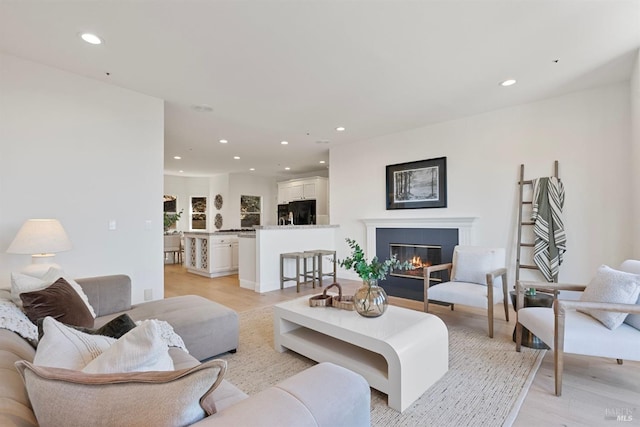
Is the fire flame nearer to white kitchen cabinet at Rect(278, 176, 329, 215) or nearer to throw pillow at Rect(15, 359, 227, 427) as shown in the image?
white kitchen cabinet at Rect(278, 176, 329, 215)

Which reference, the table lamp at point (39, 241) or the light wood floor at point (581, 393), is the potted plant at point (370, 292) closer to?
the light wood floor at point (581, 393)

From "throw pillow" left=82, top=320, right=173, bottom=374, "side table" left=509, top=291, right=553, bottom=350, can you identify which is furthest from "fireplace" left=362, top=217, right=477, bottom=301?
"throw pillow" left=82, top=320, right=173, bottom=374

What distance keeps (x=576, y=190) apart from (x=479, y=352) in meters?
2.42

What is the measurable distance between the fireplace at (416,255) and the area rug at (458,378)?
167 cm

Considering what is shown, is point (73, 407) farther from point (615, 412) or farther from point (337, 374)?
point (615, 412)

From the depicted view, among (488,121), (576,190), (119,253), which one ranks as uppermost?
(488,121)

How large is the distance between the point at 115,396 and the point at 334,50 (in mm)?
2683

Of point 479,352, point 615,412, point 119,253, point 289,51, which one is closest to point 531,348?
point 479,352

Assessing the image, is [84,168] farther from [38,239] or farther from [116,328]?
[116,328]

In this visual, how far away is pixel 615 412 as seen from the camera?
1.74 metres

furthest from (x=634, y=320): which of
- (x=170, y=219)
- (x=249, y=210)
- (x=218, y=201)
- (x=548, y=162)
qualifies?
(x=170, y=219)

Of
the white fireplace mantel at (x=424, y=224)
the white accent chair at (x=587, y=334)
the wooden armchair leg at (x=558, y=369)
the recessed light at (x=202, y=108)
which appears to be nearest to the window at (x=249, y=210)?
the white fireplace mantel at (x=424, y=224)

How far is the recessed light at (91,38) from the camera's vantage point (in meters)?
2.32

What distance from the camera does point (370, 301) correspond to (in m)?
2.23
